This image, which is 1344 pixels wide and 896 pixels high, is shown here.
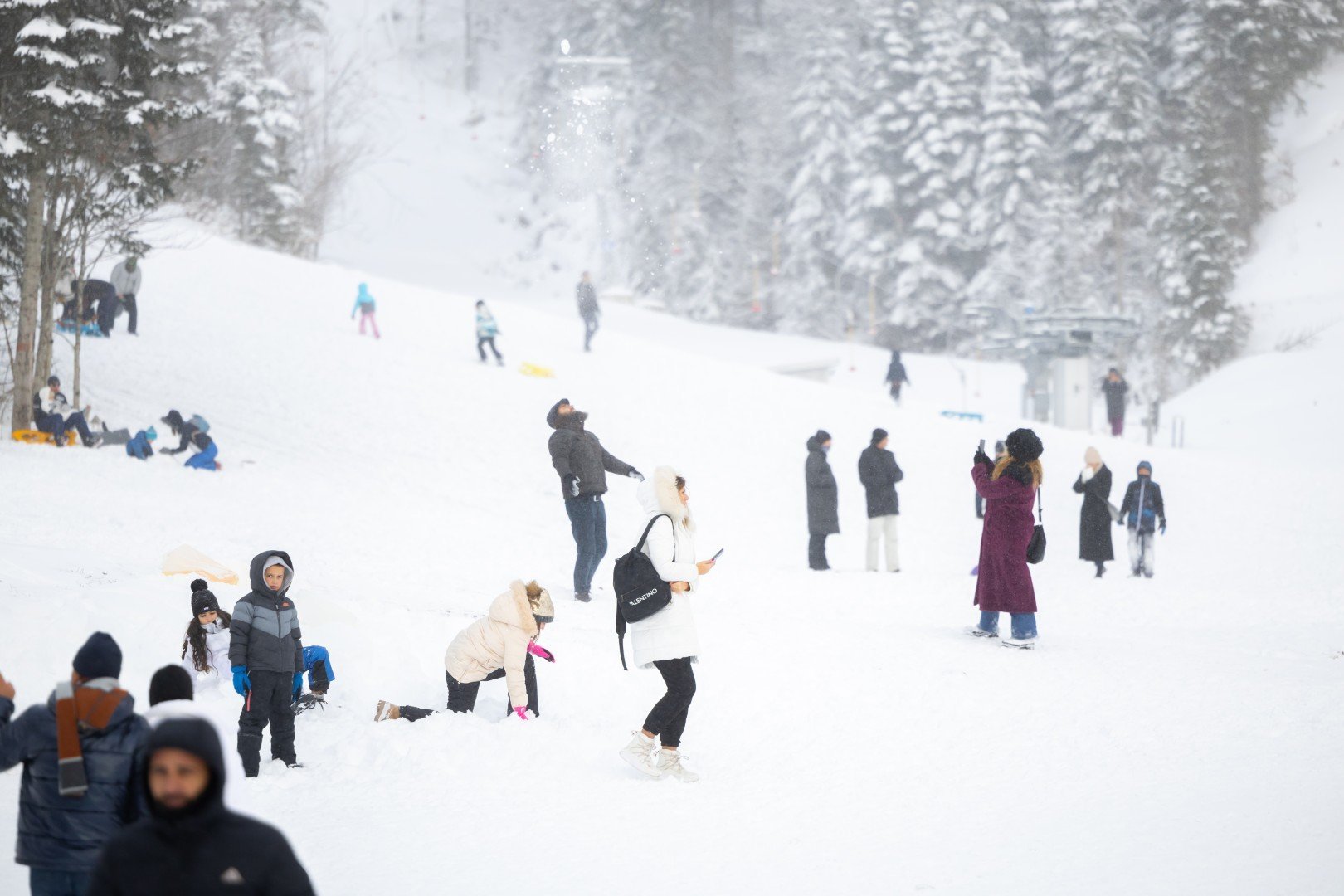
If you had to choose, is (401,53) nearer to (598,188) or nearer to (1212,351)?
(598,188)

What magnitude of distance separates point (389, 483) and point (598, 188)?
154ft

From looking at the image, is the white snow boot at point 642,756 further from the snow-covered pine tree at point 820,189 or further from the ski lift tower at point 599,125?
the ski lift tower at point 599,125

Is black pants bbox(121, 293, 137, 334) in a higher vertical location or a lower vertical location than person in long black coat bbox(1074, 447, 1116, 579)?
higher

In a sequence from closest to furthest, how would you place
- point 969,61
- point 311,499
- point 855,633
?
1. point 855,633
2. point 311,499
3. point 969,61

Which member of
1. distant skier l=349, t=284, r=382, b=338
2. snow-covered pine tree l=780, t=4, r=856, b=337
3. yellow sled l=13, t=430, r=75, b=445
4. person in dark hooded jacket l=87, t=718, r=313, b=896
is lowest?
person in dark hooded jacket l=87, t=718, r=313, b=896

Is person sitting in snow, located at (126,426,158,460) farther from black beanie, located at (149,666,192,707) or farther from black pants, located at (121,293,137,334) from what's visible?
black beanie, located at (149,666,192,707)

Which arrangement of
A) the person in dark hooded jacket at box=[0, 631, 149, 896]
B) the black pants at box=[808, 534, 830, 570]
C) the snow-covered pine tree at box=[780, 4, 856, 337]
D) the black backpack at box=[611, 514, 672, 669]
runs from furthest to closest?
the snow-covered pine tree at box=[780, 4, 856, 337] < the black pants at box=[808, 534, 830, 570] < the black backpack at box=[611, 514, 672, 669] < the person in dark hooded jacket at box=[0, 631, 149, 896]

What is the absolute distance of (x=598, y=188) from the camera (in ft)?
201

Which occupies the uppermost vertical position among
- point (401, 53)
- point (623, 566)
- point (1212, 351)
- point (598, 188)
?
point (401, 53)

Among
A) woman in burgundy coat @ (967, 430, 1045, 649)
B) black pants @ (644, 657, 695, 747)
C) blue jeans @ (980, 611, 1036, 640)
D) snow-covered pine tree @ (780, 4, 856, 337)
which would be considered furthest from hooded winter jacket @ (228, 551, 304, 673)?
snow-covered pine tree @ (780, 4, 856, 337)

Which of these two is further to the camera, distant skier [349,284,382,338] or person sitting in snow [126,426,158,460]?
distant skier [349,284,382,338]

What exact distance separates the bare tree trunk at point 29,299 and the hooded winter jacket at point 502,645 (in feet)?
35.1

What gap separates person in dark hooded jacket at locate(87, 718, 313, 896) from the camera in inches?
98.1

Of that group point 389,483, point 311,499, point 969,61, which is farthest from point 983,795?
point 969,61
